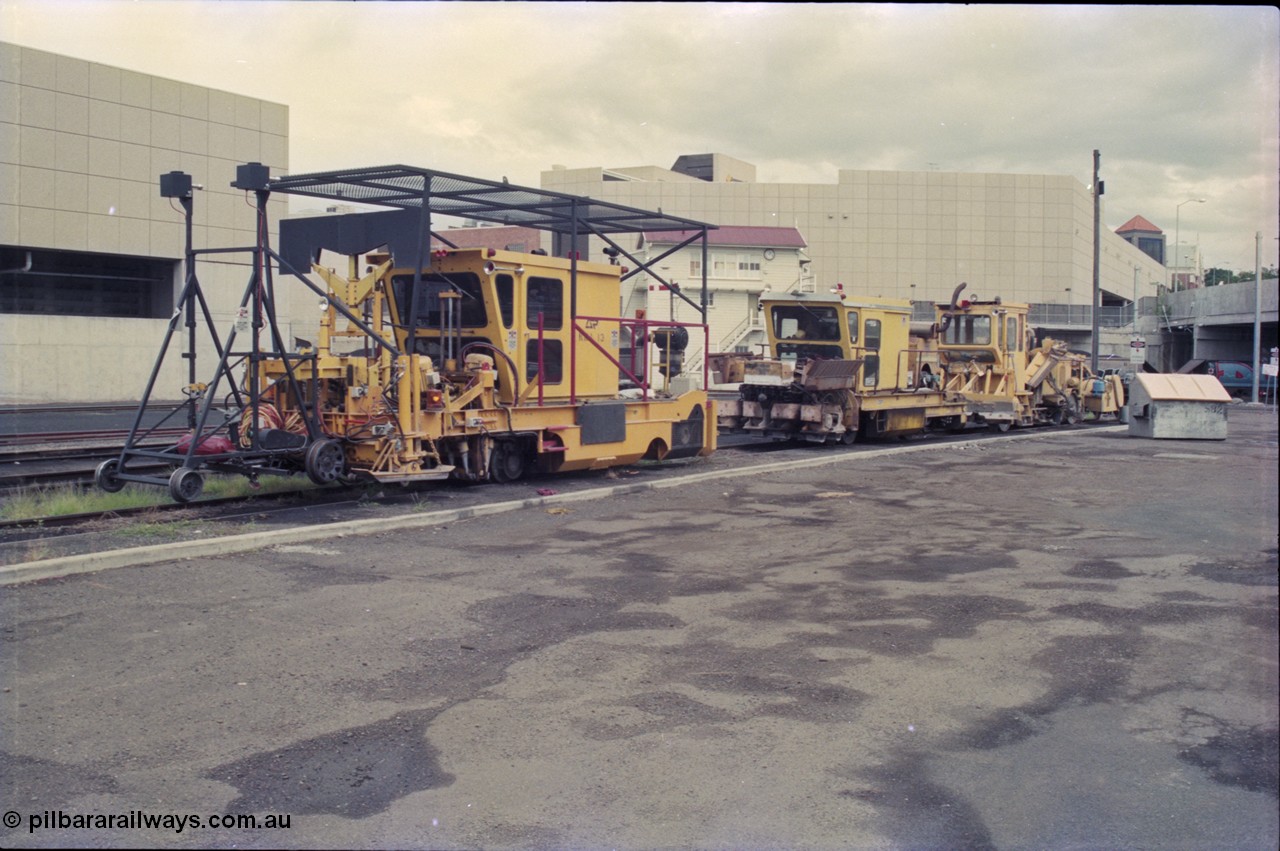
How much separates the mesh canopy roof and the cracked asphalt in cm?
449

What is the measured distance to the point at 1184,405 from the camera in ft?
72.9

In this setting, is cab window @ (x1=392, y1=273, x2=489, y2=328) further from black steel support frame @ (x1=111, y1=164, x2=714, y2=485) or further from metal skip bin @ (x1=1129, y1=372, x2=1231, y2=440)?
metal skip bin @ (x1=1129, y1=372, x2=1231, y2=440)

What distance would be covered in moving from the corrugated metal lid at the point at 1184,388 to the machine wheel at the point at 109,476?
19.2 metres

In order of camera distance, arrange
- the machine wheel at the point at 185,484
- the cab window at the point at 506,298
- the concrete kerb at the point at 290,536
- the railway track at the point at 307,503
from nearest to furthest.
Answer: the concrete kerb at the point at 290,536 → the railway track at the point at 307,503 → the machine wheel at the point at 185,484 → the cab window at the point at 506,298

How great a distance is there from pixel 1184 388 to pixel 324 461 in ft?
58.7

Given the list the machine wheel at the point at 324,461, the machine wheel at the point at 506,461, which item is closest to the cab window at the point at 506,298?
the machine wheel at the point at 506,461

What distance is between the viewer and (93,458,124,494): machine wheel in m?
11.4

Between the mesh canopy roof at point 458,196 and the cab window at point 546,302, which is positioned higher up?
the mesh canopy roof at point 458,196

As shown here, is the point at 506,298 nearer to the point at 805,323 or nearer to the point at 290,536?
the point at 290,536

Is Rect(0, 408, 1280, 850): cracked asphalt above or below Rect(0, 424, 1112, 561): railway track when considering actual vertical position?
below

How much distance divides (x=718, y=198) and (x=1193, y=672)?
75441 millimetres

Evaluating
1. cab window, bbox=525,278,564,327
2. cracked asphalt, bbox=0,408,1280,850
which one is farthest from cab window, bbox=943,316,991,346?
cracked asphalt, bbox=0,408,1280,850

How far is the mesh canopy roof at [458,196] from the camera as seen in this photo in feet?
40.8

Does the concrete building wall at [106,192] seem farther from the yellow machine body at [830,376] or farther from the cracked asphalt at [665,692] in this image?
the cracked asphalt at [665,692]
